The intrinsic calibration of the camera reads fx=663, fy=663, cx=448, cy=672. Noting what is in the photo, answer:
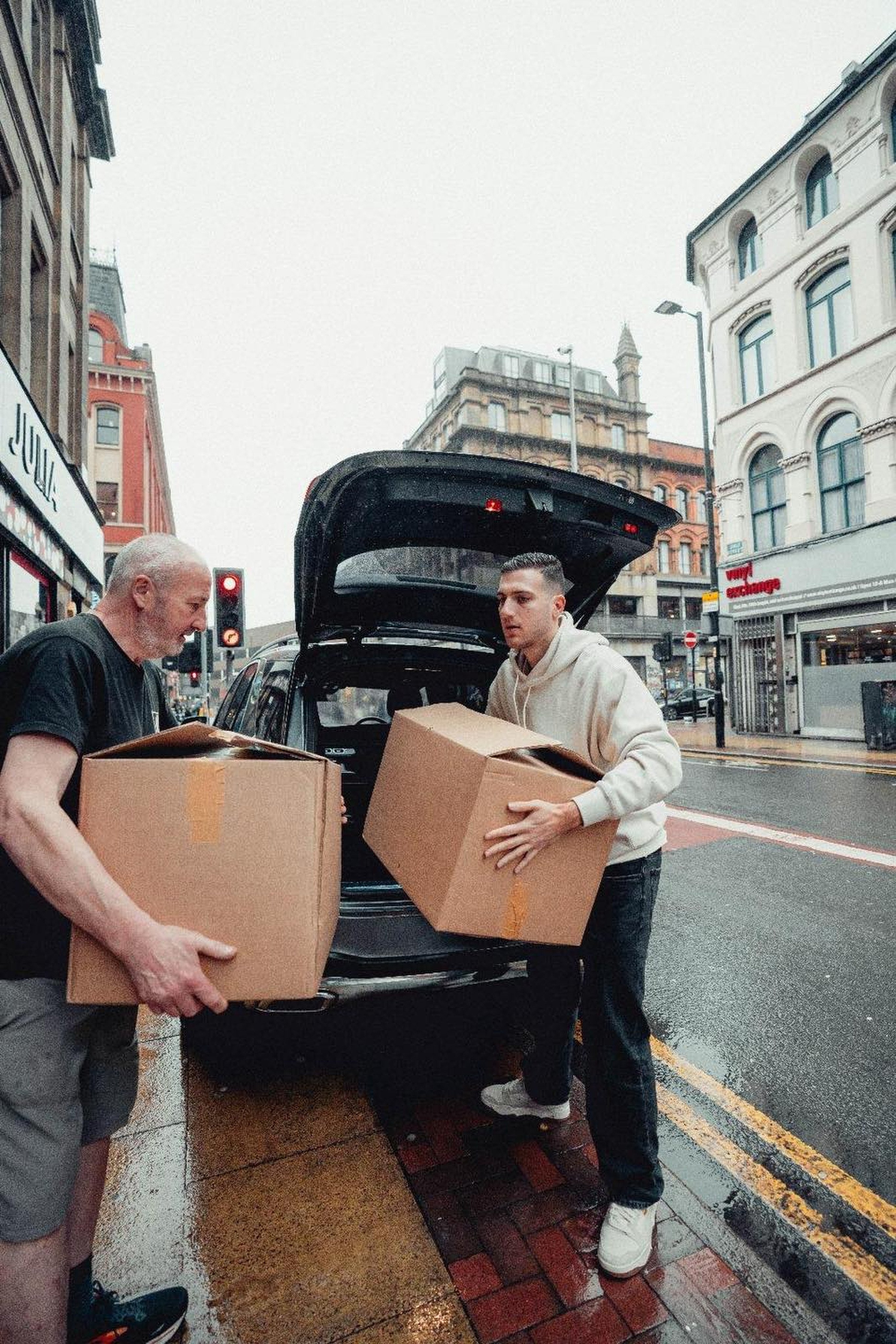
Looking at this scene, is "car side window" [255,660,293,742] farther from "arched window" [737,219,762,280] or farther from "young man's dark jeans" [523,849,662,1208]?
"arched window" [737,219,762,280]

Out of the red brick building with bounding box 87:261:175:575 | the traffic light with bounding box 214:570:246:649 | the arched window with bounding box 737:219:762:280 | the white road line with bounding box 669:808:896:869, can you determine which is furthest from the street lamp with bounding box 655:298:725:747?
the red brick building with bounding box 87:261:175:575

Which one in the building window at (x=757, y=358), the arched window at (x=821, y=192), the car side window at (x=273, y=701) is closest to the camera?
the car side window at (x=273, y=701)

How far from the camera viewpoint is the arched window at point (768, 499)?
1702cm


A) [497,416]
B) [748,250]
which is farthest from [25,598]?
[497,416]

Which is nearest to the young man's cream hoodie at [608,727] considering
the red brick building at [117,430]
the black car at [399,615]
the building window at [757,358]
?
the black car at [399,615]

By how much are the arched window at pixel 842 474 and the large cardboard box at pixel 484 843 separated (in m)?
16.1

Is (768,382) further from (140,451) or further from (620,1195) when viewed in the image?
(140,451)

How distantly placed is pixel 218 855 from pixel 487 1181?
1.55m

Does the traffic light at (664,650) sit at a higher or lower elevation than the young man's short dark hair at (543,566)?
higher

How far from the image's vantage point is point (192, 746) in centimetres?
155

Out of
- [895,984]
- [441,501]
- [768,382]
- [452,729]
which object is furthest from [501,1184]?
[768,382]

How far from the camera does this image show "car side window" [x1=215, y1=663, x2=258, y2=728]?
3.84m

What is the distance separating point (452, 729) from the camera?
1857 millimetres

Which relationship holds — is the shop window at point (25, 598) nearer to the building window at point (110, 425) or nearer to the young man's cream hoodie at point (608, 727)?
the young man's cream hoodie at point (608, 727)
